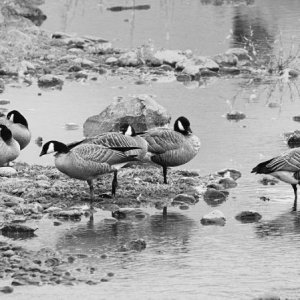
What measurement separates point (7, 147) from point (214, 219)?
13.6 feet

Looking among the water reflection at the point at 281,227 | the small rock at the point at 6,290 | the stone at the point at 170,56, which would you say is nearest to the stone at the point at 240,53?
the stone at the point at 170,56

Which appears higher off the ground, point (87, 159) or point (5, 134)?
point (5, 134)

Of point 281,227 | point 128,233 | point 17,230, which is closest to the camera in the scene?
point 17,230

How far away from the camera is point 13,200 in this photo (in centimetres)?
1412

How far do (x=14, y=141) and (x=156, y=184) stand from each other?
259 cm

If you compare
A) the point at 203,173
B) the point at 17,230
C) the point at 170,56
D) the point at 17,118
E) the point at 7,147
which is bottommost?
the point at 17,230

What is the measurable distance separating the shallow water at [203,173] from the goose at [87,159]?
0.71 meters

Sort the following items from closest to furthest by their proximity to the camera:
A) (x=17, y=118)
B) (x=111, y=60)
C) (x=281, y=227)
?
(x=281, y=227)
(x=17, y=118)
(x=111, y=60)

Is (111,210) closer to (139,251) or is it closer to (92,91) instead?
(139,251)

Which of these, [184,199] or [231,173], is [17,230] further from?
[231,173]

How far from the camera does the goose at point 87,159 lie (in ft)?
46.5

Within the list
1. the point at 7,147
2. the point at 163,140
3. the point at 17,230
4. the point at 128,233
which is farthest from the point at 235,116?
the point at 17,230

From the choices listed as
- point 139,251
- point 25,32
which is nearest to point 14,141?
point 139,251

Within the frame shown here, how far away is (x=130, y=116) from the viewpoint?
1939 centimetres
